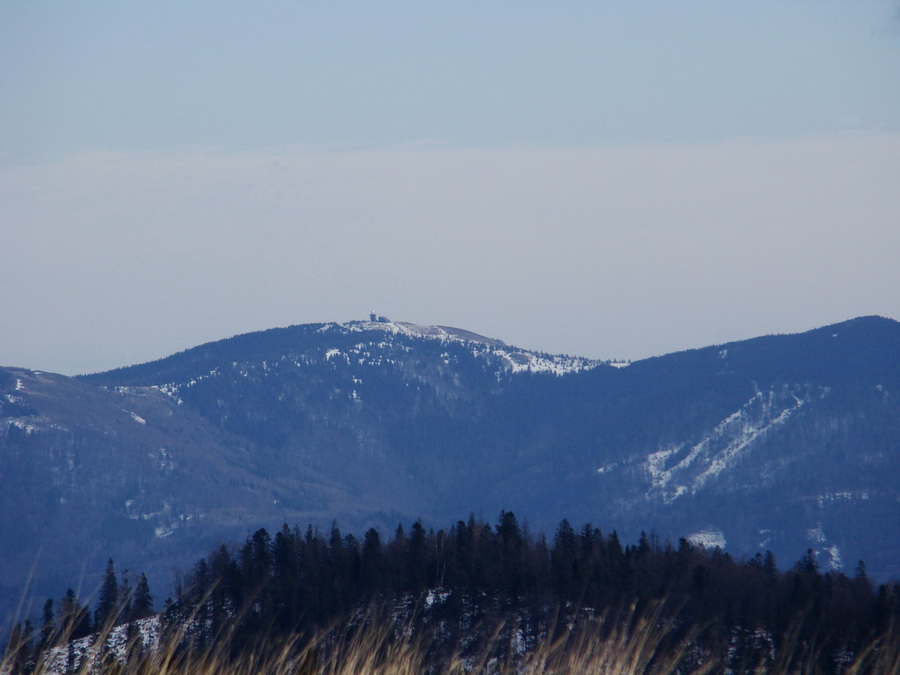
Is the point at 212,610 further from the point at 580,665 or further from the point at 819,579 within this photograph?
the point at 580,665

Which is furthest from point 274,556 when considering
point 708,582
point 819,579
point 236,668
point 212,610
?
point 236,668

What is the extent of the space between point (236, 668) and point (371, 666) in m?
2.17

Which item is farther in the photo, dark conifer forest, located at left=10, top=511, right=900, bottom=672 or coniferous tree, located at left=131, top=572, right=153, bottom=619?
coniferous tree, located at left=131, top=572, right=153, bottom=619

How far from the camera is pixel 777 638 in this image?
5956cm

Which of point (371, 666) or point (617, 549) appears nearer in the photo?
point (371, 666)

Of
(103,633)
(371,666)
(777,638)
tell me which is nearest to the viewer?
(103,633)

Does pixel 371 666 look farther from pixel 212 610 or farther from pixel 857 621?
pixel 212 610

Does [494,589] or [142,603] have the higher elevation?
[494,589]

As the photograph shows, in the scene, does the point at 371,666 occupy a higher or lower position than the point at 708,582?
higher

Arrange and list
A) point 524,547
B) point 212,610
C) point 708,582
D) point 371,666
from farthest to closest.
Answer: point 524,547 < point 708,582 < point 212,610 < point 371,666

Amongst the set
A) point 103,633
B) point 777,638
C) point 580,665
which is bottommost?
point 777,638

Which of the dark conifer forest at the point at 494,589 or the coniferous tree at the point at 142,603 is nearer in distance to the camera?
the dark conifer forest at the point at 494,589

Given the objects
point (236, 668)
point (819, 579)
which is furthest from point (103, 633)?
point (819, 579)

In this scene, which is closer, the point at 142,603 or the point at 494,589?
the point at 494,589
